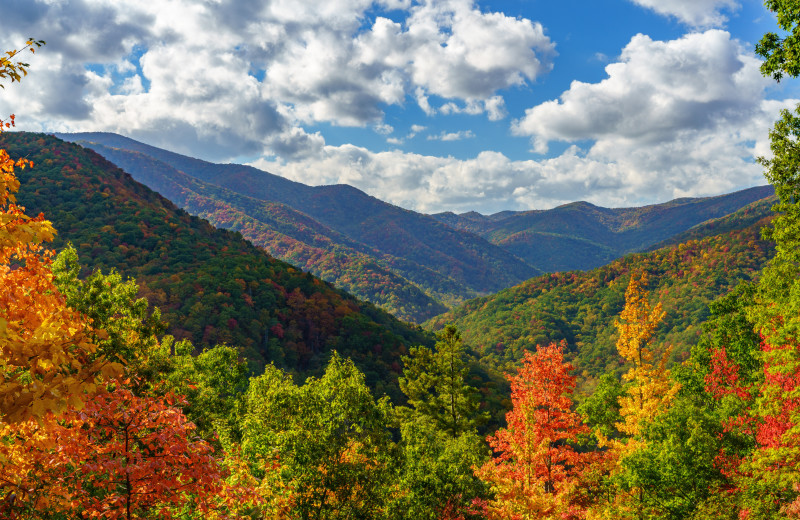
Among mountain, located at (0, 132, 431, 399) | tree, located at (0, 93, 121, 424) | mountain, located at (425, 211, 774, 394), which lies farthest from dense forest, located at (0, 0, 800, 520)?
mountain, located at (425, 211, 774, 394)

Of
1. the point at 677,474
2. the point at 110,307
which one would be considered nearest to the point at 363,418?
the point at 110,307

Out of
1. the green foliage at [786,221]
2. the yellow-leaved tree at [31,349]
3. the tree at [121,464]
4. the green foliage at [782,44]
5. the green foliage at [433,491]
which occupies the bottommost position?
the green foliage at [433,491]

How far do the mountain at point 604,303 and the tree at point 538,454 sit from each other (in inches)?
3417

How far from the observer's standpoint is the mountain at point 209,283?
61.1 meters

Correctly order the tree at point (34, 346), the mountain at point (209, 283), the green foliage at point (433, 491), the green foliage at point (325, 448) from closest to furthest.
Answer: the tree at point (34, 346) → the green foliage at point (325, 448) → the green foliage at point (433, 491) → the mountain at point (209, 283)

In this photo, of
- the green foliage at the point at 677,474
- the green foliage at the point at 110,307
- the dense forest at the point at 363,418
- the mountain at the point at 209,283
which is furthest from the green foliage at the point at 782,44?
the mountain at the point at 209,283

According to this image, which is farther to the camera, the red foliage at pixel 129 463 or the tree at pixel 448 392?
the tree at pixel 448 392

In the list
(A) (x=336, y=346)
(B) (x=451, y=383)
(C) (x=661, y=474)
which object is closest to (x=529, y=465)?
(C) (x=661, y=474)

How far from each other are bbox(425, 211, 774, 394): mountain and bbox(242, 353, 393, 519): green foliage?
10502 centimetres

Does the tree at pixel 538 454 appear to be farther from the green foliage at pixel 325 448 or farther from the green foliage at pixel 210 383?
the green foliage at pixel 210 383

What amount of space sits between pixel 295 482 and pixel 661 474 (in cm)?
1595

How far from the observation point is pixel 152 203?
337 ft

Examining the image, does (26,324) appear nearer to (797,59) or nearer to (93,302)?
(93,302)

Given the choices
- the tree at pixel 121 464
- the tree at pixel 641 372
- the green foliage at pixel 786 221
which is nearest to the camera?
the tree at pixel 121 464
